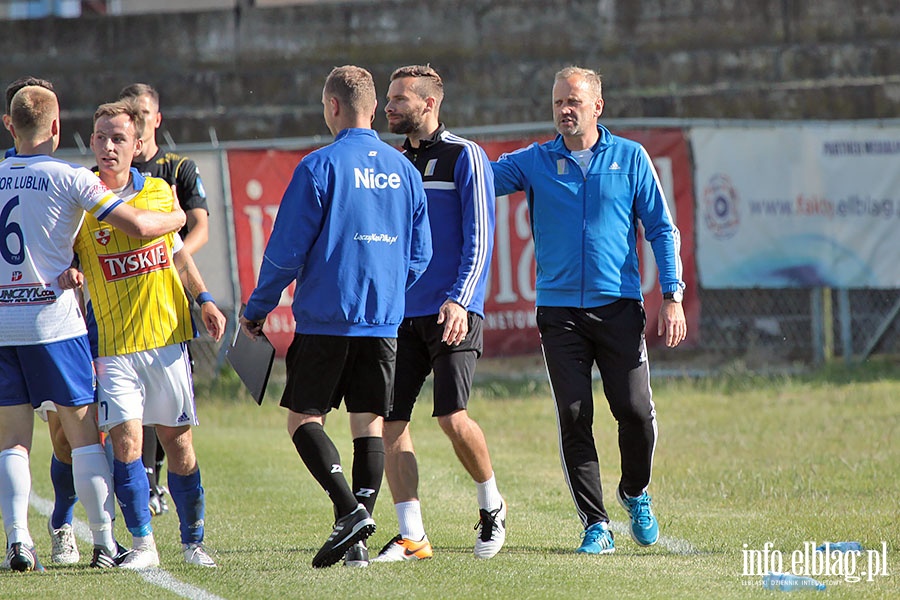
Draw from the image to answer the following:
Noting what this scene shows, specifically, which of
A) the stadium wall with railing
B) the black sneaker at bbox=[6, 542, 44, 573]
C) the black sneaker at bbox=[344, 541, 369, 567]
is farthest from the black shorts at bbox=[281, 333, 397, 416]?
A: the stadium wall with railing

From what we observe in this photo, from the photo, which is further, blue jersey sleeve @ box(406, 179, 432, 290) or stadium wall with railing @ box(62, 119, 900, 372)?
stadium wall with railing @ box(62, 119, 900, 372)

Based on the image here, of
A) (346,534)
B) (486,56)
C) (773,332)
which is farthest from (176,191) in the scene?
(486,56)

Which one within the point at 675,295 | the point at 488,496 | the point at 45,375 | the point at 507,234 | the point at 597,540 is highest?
the point at 675,295

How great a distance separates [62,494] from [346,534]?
5.81 feet

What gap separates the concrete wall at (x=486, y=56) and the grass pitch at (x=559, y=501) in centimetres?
340

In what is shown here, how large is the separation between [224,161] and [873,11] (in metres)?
8.02

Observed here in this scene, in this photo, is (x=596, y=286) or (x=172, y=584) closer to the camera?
(x=172, y=584)

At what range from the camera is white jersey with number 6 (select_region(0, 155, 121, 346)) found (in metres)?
6.22

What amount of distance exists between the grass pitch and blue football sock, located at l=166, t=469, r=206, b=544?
0.21 meters

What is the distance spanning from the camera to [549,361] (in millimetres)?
6977

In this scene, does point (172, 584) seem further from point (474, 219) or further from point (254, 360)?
point (474, 219)

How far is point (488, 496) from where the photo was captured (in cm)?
662

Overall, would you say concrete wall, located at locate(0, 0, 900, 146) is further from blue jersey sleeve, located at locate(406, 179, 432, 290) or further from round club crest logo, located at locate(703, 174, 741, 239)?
blue jersey sleeve, located at locate(406, 179, 432, 290)

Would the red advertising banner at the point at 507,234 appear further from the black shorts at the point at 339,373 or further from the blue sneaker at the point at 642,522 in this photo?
the black shorts at the point at 339,373
